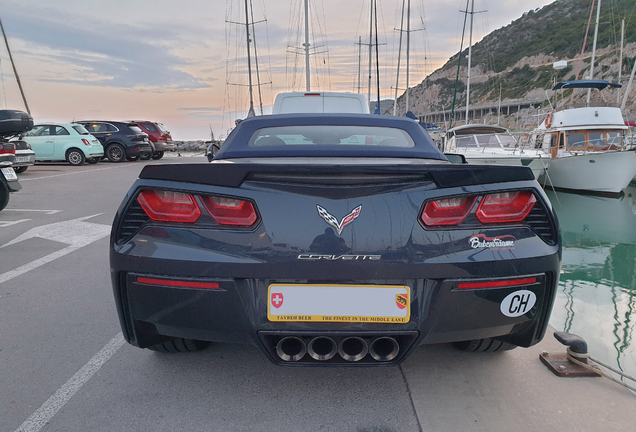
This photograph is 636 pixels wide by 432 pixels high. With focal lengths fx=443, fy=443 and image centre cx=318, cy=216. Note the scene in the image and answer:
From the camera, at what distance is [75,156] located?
18.3 meters

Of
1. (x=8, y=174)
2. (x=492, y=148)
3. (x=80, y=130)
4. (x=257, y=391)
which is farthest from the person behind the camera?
(x=80, y=130)

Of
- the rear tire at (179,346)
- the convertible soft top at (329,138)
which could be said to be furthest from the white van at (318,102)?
the rear tire at (179,346)

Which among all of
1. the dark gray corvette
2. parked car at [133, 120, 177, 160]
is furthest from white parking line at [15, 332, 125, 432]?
parked car at [133, 120, 177, 160]

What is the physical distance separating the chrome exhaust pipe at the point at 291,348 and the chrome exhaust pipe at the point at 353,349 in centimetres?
16

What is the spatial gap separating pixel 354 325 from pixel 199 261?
68 centimetres

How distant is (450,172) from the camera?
185 cm

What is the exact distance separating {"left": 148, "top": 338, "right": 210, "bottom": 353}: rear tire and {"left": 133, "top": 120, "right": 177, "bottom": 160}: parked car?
20.3 metres

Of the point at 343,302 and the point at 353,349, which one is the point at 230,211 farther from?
the point at 353,349

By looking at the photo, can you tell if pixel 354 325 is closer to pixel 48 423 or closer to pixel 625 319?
pixel 48 423

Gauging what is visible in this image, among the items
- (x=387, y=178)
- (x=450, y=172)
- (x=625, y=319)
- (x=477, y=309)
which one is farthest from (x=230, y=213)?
(x=625, y=319)

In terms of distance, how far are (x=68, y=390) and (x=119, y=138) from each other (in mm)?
20158

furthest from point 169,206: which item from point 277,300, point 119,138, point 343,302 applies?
point 119,138

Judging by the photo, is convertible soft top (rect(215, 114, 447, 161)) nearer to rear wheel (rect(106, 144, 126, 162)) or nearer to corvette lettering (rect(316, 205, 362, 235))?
corvette lettering (rect(316, 205, 362, 235))

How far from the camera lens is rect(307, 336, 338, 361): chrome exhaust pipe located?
6.08ft
